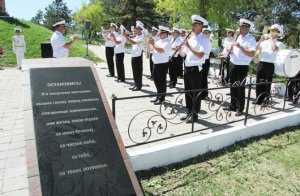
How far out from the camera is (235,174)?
5.18m

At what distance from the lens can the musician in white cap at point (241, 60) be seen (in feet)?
24.9

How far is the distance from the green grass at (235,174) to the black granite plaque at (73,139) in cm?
105

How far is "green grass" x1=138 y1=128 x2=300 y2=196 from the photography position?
15.5 feet

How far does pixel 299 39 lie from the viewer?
24938mm

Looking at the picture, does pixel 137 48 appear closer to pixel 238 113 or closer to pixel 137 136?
pixel 238 113

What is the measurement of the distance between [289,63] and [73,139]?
7.72 m

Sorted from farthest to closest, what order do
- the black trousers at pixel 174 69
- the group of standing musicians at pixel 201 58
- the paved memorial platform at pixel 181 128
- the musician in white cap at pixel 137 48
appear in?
the black trousers at pixel 174 69 → the musician in white cap at pixel 137 48 → the group of standing musicians at pixel 201 58 → the paved memorial platform at pixel 181 128

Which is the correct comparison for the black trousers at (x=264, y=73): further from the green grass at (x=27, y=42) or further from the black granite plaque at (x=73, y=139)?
the green grass at (x=27, y=42)

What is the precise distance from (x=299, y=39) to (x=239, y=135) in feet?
68.4

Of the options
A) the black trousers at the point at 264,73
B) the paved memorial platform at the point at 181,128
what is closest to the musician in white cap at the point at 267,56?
the black trousers at the point at 264,73

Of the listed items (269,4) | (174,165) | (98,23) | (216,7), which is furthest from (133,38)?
(98,23)

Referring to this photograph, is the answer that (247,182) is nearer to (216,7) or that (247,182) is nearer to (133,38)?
(133,38)

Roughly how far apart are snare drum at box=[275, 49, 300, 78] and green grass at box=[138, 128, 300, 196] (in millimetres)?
4004

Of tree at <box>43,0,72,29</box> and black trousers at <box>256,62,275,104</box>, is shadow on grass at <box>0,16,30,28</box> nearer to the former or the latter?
black trousers at <box>256,62,275,104</box>
